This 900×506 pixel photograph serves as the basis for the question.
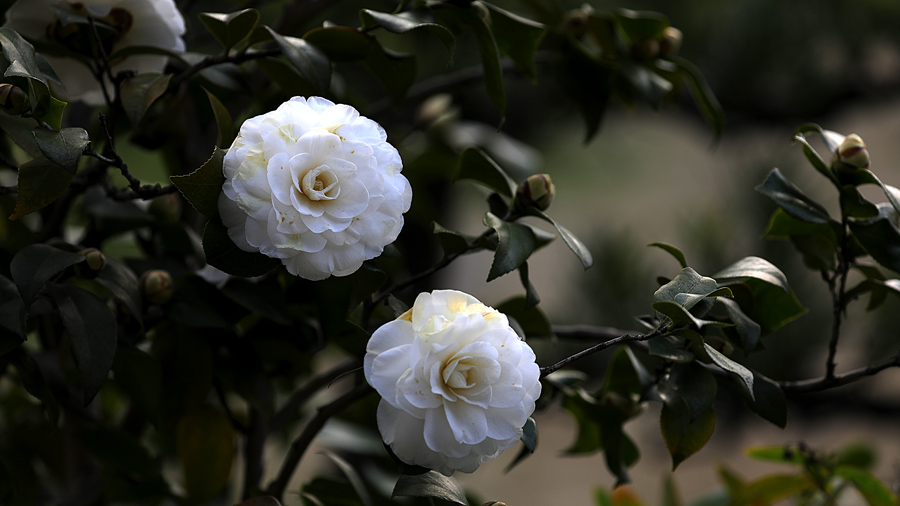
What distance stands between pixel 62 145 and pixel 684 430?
250 mm

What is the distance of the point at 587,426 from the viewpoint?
41 cm

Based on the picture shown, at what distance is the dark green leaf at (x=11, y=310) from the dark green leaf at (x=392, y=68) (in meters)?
0.18

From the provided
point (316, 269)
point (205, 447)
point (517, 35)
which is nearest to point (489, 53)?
point (517, 35)

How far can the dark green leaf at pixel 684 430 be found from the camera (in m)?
0.29

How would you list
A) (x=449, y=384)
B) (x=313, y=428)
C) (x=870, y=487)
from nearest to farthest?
1. (x=449, y=384)
2. (x=313, y=428)
3. (x=870, y=487)

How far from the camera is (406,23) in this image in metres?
0.30

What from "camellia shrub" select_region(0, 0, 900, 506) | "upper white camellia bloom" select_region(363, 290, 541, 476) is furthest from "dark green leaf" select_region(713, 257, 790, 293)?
"upper white camellia bloom" select_region(363, 290, 541, 476)

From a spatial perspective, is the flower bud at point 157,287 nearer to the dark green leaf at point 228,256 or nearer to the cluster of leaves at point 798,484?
the dark green leaf at point 228,256

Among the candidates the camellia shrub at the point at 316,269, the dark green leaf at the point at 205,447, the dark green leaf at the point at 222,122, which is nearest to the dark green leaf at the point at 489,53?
the camellia shrub at the point at 316,269

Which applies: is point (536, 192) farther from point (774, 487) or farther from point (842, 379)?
point (774, 487)

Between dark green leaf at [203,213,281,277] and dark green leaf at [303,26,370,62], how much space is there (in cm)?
11

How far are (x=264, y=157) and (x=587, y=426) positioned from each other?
0.83 feet

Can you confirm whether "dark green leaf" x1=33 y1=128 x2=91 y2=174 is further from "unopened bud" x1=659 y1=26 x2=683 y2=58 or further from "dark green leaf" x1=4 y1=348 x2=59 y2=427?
"unopened bud" x1=659 y1=26 x2=683 y2=58

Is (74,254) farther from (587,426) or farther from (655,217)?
(655,217)
